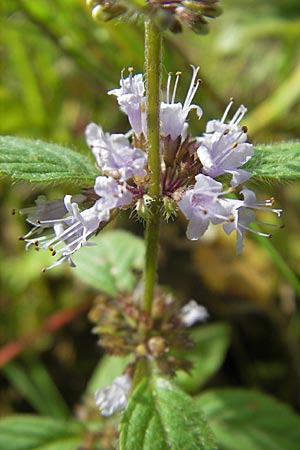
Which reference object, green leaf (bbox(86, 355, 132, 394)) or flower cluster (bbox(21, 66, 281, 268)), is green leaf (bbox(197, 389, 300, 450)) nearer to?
green leaf (bbox(86, 355, 132, 394))

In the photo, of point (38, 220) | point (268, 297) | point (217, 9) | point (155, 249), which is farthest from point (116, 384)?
point (268, 297)

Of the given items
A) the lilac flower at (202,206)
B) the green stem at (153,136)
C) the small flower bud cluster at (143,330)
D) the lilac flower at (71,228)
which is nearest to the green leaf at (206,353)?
the small flower bud cluster at (143,330)

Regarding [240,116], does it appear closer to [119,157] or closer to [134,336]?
[119,157]

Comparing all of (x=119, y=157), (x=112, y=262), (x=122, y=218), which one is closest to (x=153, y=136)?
(x=119, y=157)

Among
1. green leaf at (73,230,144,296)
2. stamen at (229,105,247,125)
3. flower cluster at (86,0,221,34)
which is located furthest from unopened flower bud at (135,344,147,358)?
flower cluster at (86,0,221,34)

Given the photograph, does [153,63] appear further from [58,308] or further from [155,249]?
[58,308]

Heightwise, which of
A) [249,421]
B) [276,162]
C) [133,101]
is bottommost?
[249,421]

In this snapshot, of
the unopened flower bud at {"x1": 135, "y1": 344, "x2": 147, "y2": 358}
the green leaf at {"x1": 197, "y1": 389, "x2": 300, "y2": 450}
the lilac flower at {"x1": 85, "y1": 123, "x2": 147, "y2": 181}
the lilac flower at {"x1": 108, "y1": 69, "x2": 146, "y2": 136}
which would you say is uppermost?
the lilac flower at {"x1": 108, "y1": 69, "x2": 146, "y2": 136}
